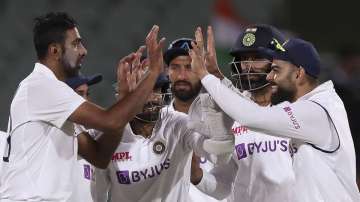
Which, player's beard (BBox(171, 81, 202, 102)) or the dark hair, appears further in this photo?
player's beard (BBox(171, 81, 202, 102))

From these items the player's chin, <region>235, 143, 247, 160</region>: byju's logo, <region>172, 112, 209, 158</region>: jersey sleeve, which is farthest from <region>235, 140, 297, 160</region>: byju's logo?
the player's chin

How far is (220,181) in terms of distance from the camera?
4.83 meters

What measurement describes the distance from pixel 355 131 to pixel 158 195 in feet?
10.4

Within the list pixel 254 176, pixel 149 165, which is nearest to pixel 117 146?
pixel 149 165

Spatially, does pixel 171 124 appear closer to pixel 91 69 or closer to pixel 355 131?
pixel 355 131

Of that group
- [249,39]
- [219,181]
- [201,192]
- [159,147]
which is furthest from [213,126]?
[201,192]

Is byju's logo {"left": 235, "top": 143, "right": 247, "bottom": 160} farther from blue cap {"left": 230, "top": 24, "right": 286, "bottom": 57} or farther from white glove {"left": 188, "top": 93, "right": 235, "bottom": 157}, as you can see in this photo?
blue cap {"left": 230, "top": 24, "right": 286, "bottom": 57}

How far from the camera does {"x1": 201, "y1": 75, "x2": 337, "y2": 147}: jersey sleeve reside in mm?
4016

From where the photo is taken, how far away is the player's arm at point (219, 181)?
4.78 metres

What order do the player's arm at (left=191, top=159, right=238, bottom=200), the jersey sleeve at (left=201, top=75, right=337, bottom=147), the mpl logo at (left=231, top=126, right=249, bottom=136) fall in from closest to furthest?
1. the jersey sleeve at (left=201, top=75, right=337, bottom=147)
2. the mpl logo at (left=231, top=126, right=249, bottom=136)
3. the player's arm at (left=191, top=159, right=238, bottom=200)

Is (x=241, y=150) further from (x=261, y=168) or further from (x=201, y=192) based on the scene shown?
(x=201, y=192)

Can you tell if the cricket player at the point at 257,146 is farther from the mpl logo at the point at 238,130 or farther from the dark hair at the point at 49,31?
the dark hair at the point at 49,31

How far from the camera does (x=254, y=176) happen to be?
178 inches

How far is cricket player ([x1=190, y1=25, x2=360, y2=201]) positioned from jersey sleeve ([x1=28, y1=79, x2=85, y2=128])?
1.76ft
